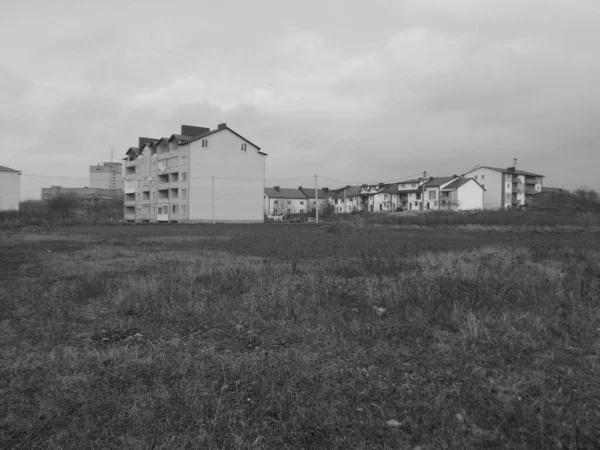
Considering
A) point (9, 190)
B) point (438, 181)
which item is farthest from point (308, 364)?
point (438, 181)

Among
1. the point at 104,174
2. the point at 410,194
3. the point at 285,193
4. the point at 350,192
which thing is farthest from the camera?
the point at 104,174

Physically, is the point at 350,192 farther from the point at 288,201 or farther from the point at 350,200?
the point at 288,201

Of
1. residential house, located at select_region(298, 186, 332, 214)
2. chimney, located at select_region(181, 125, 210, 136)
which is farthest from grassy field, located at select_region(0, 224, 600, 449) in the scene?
residential house, located at select_region(298, 186, 332, 214)

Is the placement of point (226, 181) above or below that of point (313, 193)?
below

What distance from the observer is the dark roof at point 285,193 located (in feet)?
417

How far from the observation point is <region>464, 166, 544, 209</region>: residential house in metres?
97.8

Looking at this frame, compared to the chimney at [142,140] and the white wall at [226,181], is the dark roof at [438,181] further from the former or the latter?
the chimney at [142,140]

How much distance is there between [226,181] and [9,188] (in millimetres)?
45832

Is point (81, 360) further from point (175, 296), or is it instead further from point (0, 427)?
point (175, 296)

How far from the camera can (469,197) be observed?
303ft

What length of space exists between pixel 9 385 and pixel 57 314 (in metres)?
2.99

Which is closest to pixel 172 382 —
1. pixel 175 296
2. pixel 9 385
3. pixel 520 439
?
pixel 9 385

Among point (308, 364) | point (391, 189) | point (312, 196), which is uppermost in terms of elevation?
point (391, 189)

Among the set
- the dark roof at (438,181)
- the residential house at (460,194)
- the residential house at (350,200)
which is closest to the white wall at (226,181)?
the residential house at (460,194)
